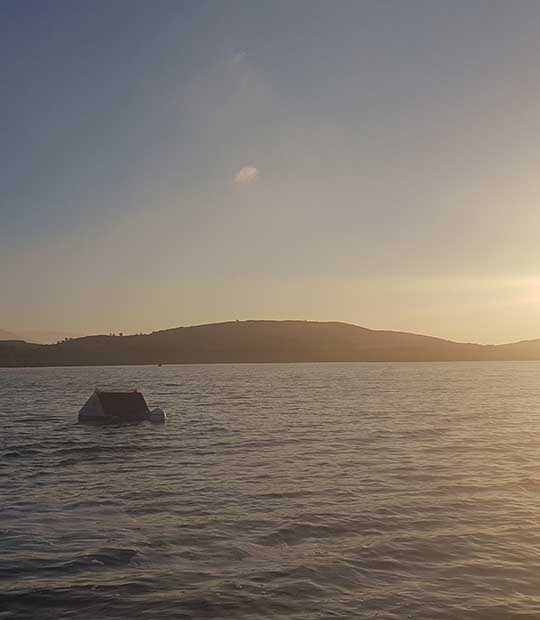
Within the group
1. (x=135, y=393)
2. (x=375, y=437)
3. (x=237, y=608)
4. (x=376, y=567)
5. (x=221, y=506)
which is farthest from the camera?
(x=135, y=393)

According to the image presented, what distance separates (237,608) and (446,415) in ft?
151

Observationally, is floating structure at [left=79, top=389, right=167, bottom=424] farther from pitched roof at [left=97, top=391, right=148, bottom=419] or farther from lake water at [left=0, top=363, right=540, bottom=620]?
lake water at [left=0, top=363, right=540, bottom=620]

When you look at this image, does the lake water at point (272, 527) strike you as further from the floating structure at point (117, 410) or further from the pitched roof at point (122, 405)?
the pitched roof at point (122, 405)

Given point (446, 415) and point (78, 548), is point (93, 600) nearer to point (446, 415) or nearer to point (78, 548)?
point (78, 548)

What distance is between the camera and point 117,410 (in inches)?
2115

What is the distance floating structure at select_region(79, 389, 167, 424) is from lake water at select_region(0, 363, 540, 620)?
12130 mm

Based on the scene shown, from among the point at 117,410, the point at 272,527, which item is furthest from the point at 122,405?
the point at 272,527

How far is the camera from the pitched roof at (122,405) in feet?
176

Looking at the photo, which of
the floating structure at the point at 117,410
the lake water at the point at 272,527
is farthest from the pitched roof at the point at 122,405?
the lake water at the point at 272,527

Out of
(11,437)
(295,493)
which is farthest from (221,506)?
(11,437)

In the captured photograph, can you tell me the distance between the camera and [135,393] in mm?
55062

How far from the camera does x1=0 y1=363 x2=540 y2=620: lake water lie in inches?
521

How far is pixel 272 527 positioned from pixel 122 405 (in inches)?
1474

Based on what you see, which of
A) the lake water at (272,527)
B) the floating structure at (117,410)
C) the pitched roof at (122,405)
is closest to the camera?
the lake water at (272,527)
